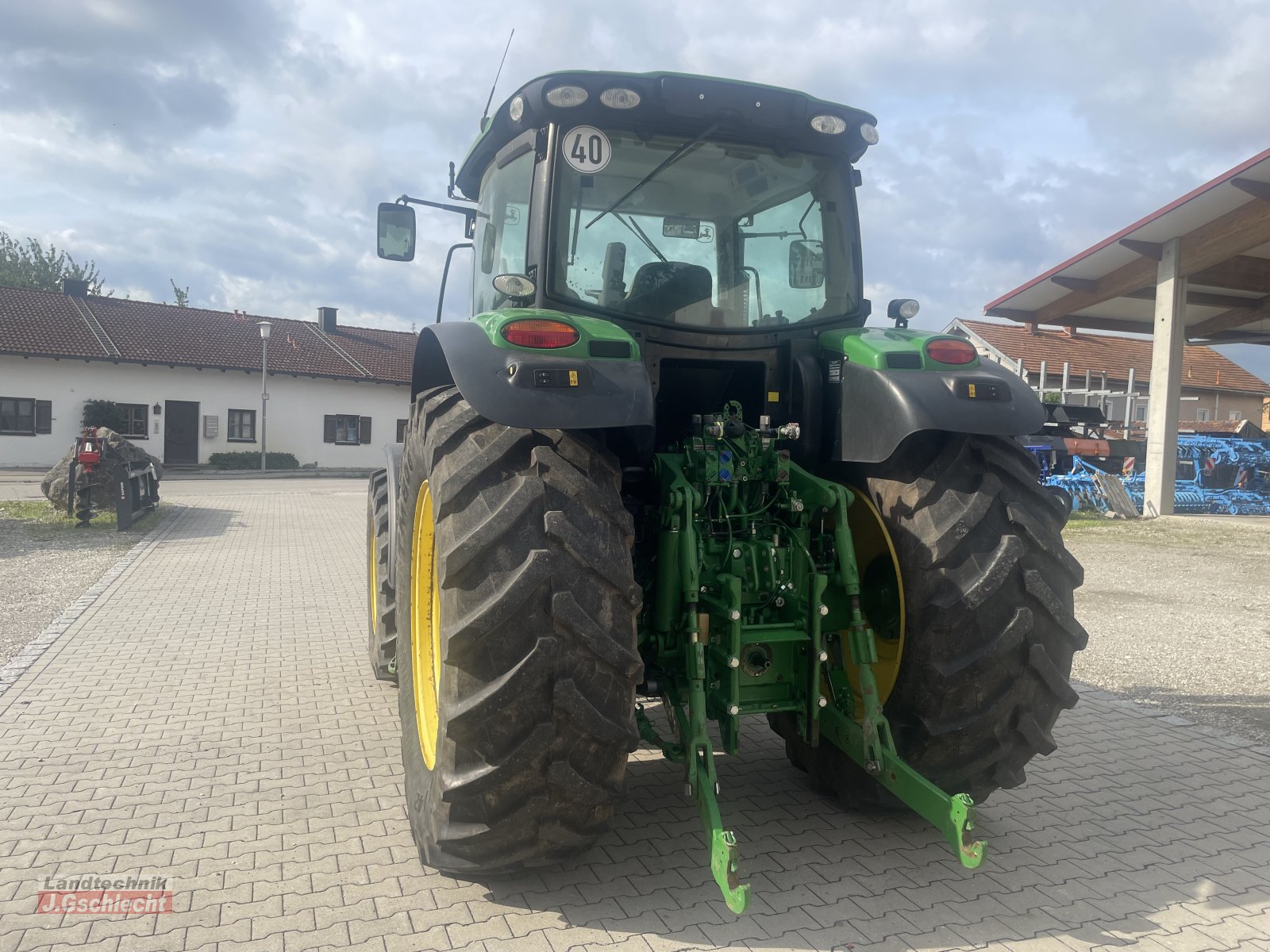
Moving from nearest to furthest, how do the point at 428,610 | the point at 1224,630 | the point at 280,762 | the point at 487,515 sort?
the point at 487,515
the point at 428,610
the point at 280,762
the point at 1224,630

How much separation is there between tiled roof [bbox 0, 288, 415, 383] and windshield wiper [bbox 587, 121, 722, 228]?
97.3 ft

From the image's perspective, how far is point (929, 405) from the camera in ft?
10.0

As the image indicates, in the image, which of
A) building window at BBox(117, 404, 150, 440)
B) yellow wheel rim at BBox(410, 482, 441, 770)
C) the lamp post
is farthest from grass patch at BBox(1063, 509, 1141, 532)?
building window at BBox(117, 404, 150, 440)

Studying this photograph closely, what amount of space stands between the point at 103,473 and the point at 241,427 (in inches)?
737

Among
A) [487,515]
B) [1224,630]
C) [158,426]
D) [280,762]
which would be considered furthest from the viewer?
[158,426]

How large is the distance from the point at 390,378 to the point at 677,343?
102 feet

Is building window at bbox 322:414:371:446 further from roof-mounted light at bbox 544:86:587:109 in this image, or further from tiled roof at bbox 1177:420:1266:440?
roof-mounted light at bbox 544:86:587:109

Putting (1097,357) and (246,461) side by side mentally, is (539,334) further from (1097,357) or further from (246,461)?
(1097,357)

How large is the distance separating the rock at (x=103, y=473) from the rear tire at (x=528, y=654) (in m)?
12.3

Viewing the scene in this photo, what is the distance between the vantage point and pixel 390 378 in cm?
3338

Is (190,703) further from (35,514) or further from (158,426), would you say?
(158,426)

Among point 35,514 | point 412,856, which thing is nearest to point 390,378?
point 35,514

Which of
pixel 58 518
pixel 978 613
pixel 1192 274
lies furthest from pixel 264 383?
pixel 978 613

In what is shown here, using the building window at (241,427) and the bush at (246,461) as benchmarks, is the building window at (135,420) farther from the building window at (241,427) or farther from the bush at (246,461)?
the building window at (241,427)
